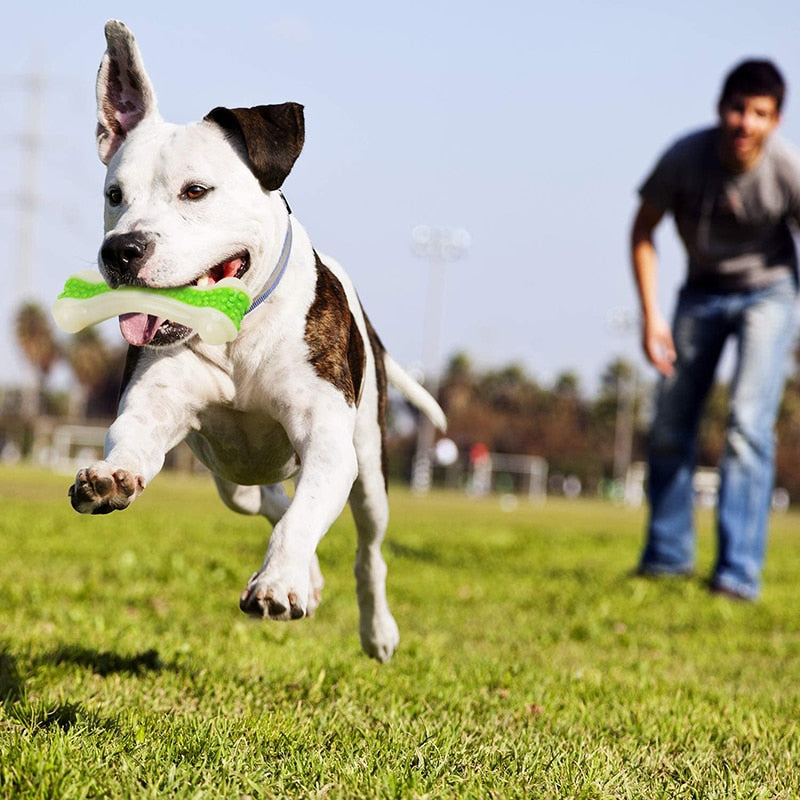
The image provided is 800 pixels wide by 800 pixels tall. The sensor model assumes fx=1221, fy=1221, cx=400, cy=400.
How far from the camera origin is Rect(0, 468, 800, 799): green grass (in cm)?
292

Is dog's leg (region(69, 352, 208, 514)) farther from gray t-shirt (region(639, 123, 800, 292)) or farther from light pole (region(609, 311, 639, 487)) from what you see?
light pole (region(609, 311, 639, 487))

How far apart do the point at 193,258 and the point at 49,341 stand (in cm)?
7543

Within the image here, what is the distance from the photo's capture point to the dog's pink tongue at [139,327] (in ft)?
11.3

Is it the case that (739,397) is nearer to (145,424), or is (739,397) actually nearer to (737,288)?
(737,288)

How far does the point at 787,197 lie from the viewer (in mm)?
7906

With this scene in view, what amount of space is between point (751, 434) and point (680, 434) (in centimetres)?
66

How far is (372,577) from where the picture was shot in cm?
461

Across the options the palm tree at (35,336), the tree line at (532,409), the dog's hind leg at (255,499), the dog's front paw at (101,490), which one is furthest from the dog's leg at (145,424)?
the palm tree at (35,336)

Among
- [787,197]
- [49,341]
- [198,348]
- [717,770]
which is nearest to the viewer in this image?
[717,770]

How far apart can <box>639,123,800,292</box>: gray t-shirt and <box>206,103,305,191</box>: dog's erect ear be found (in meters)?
5.07

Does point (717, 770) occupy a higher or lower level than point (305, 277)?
lower

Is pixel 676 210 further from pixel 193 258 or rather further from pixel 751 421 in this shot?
pixel 193 258

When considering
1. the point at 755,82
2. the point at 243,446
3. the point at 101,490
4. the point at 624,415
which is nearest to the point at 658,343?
the point at 755,82

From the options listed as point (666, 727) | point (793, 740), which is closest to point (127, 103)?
point (666, 727)
